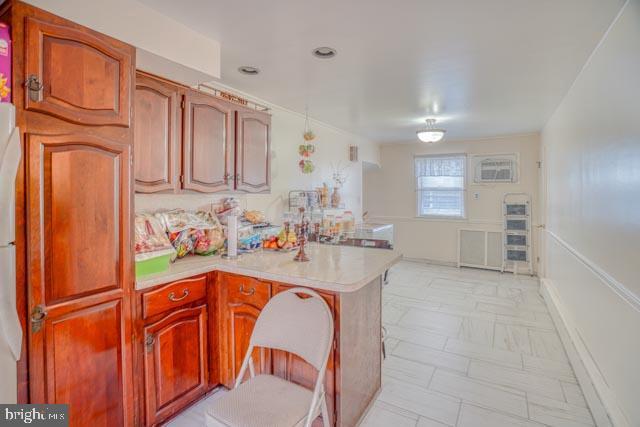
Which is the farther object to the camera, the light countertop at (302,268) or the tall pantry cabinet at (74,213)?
the light countertop at (302,268)

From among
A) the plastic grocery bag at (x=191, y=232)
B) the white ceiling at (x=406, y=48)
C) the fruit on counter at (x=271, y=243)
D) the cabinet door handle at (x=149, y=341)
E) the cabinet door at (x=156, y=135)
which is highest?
the white ceiling at (x=406, y=48)

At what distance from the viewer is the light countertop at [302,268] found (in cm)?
173

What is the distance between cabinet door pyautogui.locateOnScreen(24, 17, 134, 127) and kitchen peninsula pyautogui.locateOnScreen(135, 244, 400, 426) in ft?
2.90

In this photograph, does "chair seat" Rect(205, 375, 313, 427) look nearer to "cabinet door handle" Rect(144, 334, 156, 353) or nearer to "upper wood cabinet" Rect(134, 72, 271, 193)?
"cabinet door handle" Rect(144, 334, 156, 353)

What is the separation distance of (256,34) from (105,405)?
2.25 metres

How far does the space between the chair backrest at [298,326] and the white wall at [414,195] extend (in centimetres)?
523

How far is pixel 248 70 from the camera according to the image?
2.68m

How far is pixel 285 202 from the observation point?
3.89 m

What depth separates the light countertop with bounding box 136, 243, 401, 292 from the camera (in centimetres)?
173

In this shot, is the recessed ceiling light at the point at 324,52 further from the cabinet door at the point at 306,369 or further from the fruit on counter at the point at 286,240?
the cabinet door at the point at 306,369

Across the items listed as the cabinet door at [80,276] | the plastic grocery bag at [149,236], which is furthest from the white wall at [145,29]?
the plastic grocery bag at [149,236]

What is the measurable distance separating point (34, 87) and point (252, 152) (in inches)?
66.9

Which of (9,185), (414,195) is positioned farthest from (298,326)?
(414,195)

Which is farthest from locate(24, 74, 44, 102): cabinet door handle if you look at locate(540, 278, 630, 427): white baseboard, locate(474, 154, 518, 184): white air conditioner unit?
locate(474, 154, 518, 184): white air conditioner unit
